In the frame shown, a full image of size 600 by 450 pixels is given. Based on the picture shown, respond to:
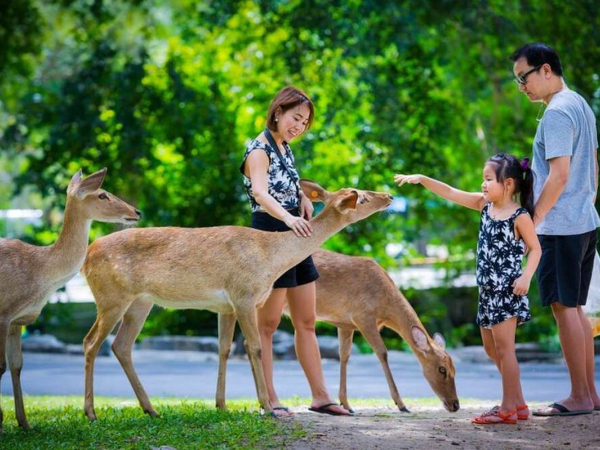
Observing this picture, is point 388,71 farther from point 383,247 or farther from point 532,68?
point 532,68

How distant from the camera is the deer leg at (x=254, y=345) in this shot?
6.93 metres

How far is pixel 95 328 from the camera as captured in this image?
24.3 feet

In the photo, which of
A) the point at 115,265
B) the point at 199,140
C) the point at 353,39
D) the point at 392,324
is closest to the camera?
the point at 115,265

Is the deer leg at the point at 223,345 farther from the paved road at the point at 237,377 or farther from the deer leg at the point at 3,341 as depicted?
the paved road at the point at 237,377

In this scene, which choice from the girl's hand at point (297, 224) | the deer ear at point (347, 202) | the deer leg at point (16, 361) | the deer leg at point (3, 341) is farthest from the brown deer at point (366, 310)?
the deer leg at point (3, 341)

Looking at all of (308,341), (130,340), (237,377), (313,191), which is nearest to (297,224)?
(313,191)

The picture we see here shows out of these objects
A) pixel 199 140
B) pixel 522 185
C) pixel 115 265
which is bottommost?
pixel 115 265

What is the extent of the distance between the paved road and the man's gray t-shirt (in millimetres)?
3872

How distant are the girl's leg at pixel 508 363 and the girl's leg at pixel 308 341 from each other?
1.29 m

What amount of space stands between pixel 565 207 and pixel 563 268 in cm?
43

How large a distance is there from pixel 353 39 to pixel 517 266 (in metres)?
9.82

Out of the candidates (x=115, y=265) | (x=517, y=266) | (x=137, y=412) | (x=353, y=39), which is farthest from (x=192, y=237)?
(x=353, y=39)

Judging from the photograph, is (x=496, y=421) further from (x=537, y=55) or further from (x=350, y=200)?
(x=537, y=55)

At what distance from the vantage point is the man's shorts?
266 inches
